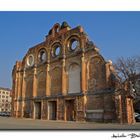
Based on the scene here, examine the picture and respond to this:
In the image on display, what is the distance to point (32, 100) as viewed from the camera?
3338 cm

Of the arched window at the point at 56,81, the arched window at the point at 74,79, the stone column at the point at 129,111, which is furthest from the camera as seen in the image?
the arched window at the point at 56,81

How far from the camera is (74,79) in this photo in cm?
2820

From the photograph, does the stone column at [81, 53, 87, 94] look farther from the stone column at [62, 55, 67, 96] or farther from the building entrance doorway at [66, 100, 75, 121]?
the stone column at [62, 55, 67, 96]

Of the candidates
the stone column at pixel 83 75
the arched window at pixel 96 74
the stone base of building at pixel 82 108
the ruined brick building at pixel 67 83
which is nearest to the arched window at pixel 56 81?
the ruined brick building at pixel 67 83

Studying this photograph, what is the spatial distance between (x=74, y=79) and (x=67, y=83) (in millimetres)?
1188

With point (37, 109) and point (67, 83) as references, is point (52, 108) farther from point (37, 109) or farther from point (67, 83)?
point (67, 83)

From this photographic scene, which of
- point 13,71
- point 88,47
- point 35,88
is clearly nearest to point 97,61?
point 88,47

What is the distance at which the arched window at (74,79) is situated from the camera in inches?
1086

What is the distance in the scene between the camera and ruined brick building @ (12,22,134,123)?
24047mm

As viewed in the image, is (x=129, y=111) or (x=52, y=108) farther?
(x=52, y=108)

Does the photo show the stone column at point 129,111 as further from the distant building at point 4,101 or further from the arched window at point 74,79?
the distant building at point 4,101

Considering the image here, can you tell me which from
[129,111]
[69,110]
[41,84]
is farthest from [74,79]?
[129,111]

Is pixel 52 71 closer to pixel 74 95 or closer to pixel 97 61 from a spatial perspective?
pixel 74 95
